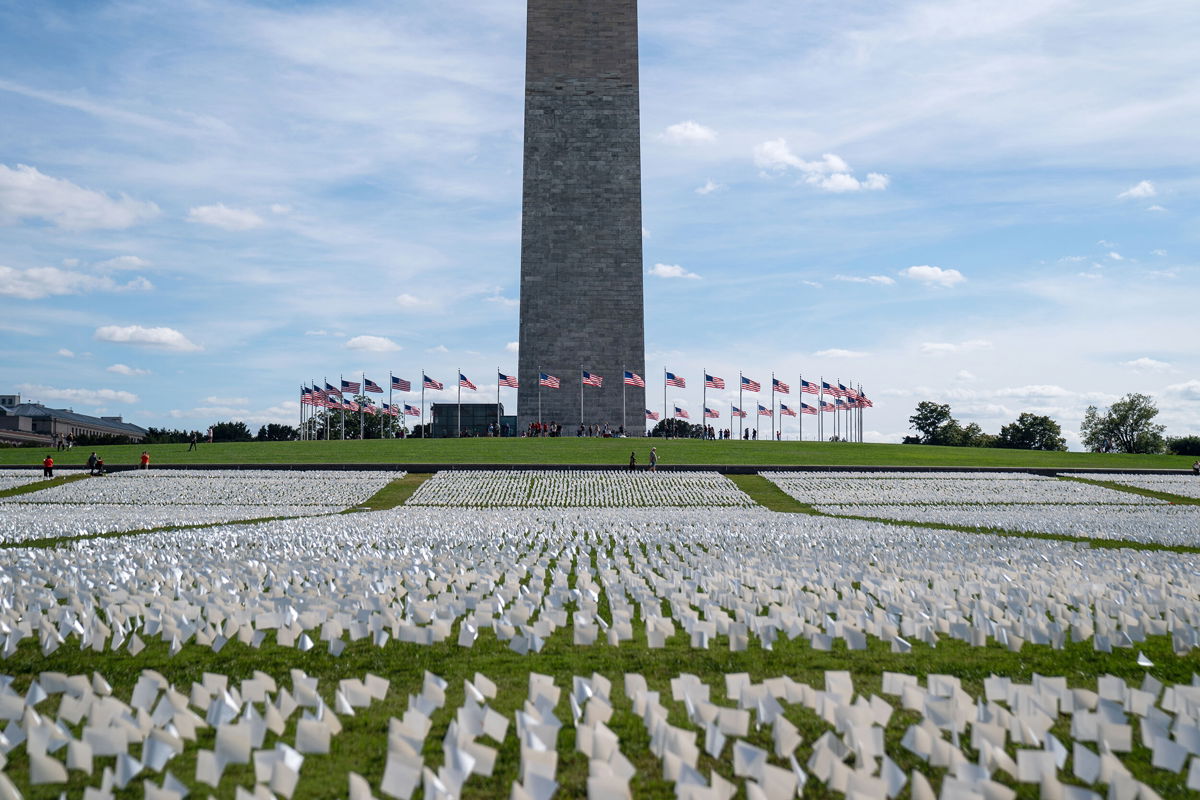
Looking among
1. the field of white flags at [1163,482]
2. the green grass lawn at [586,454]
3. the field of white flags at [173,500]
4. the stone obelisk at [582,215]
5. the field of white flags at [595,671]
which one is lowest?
the field of white flags at [173,500]

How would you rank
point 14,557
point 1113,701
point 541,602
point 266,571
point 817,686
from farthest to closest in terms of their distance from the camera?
point 14,557 → point 266,571 → point 541,602 → point 817,686 → point 1113,701

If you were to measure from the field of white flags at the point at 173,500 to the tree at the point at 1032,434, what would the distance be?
80721 millimetres

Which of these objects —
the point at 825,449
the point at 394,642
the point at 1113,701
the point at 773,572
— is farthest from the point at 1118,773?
the point at 825,449

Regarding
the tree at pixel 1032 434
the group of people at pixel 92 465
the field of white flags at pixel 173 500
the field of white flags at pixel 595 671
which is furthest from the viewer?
the tree at pixel 1032 434

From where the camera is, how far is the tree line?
9988cm

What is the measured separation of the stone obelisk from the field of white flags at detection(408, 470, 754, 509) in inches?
1310

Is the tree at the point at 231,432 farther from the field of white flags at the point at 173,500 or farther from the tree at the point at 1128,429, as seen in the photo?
the tree at the point at 1128,429

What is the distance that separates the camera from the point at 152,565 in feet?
36.3

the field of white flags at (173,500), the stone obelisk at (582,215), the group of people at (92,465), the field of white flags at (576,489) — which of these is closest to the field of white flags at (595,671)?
the field of white flags at (173,500)

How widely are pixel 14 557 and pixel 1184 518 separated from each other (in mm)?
25480

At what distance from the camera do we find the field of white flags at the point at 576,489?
32.0 meters

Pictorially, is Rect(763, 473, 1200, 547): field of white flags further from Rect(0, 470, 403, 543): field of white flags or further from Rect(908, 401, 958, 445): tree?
Rect(908, 401, 958, 445): tree

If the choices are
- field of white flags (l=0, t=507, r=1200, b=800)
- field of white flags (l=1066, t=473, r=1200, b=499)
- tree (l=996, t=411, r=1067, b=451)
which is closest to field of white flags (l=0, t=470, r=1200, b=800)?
field of white flags (l=0, t=507, r=1200, b=800)

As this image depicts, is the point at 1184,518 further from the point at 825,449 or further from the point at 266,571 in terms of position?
the point at 825,449
